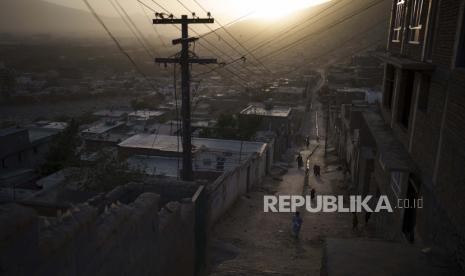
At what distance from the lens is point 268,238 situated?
13.3 metres

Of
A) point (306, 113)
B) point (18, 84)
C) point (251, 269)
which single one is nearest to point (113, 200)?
point (251, 269)

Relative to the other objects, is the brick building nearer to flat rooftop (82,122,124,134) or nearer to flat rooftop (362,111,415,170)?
flat rooftop (362,111,415,170)

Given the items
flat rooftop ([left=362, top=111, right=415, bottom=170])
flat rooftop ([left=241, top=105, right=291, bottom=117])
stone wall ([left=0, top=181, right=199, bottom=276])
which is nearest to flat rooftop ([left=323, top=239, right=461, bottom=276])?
flat rooftop ([left=362, top=111, right=415, bottom=170])

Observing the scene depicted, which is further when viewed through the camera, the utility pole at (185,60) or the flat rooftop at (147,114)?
the flat rooftop at (147,114)

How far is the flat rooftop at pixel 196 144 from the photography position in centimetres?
2250

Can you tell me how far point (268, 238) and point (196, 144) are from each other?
11343 mm

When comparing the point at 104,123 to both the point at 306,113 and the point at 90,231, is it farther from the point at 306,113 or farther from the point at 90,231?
the point at 90,231

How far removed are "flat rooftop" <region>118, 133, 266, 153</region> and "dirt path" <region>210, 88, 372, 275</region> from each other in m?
3.54

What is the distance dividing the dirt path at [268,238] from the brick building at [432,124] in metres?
2.58

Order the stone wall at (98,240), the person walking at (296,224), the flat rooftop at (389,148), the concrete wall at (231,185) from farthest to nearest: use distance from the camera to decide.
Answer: the concrete wall at (231,185) → the person walking at (296,224) → the flat rooftop at (389,148) → the stone wall at (98,240)

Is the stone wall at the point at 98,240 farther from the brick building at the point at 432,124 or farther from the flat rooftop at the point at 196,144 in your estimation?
the flat rooftop at the point at 196,144

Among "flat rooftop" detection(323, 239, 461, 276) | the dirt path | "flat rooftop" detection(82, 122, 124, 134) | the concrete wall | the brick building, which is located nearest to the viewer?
"flat rooftop" detection(323, 239, 461, 276)

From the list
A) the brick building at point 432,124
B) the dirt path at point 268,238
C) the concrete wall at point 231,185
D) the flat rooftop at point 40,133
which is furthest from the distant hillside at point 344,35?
the brick building at point 432,124

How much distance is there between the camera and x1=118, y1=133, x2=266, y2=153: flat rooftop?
22.5 m
